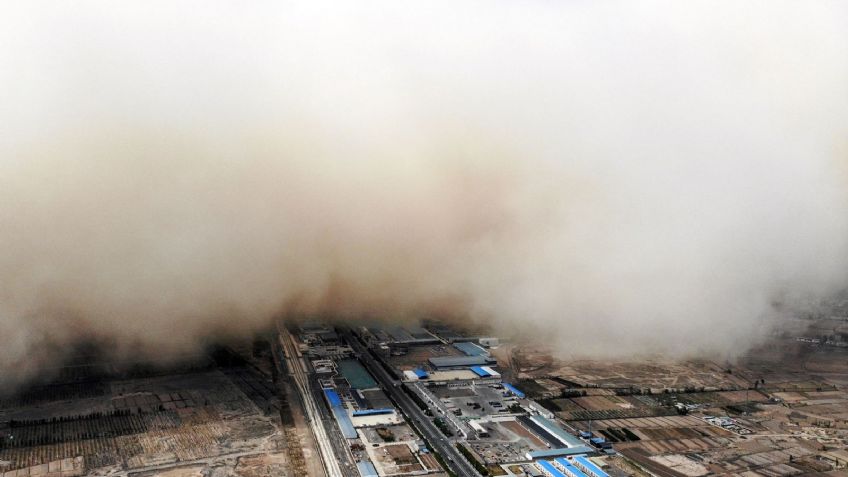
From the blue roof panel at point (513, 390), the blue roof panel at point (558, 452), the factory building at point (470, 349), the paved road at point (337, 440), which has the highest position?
the factory building at point (470, 349)

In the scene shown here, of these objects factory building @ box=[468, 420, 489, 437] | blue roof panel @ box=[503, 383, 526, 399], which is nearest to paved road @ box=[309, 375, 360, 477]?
factory building @ box=[468, 420, 489, 437]

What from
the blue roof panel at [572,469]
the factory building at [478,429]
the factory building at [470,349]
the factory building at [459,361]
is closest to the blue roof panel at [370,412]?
the factory building at [478,429]

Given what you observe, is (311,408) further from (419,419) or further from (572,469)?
(572,469)

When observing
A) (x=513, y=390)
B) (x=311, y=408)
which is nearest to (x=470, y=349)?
(x=513, y=390)

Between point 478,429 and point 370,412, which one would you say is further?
point 370,412

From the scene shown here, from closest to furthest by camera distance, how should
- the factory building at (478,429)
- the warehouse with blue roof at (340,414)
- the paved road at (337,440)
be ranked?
the paved road at (337,440) → the warehouse with blue roof at (340,414) → the factory building at (478,429)

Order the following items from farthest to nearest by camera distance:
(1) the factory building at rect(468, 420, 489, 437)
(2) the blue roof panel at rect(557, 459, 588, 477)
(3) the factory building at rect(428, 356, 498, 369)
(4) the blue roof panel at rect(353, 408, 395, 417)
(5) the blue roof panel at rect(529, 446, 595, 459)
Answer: (3) the factory building at rect(428, 356, 498, 369) → (4) the blue roof panel at rect(353, 408, 395, 417) → (1) the factory building at rect(468, 420, 489, 437) → (5) the blue roof panel at rect(529, 446, 595, 459) → (2) the blue roof panel at rect(557, 459, 588, 477)

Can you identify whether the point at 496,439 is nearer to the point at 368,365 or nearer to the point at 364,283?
the point at 368,365

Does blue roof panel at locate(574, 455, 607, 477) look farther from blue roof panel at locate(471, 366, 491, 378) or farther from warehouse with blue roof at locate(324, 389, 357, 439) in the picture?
blue roof panel at locate(471, 366, 491, 378)

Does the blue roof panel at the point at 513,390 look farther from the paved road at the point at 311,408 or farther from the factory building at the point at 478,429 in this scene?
the paved road at the point at 311,408
